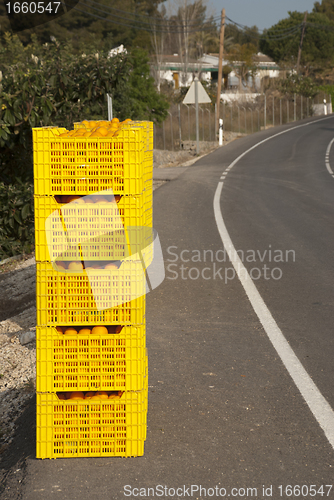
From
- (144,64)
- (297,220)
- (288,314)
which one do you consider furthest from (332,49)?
(288,314)

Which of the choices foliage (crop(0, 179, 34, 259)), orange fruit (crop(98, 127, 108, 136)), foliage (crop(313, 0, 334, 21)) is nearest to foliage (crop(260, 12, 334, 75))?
foliage (crop(313, 0, 334, 21))

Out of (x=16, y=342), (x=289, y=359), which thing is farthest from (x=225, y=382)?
(x=16, y=342)

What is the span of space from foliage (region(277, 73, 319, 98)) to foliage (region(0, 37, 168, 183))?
4485cm

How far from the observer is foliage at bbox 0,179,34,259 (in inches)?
452

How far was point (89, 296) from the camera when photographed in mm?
3715

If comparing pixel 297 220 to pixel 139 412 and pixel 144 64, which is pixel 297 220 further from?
pixel 144 64

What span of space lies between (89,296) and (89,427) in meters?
0.88

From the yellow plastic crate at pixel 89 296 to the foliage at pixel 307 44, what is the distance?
77.7m

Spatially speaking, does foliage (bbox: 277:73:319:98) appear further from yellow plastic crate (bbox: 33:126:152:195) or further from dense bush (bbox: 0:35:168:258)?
yellow plastic crate (bbox: 33:126:152:195)

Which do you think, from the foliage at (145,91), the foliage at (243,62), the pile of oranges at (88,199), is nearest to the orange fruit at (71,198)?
the pile of oranges at (88,199)

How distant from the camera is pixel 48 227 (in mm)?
3680

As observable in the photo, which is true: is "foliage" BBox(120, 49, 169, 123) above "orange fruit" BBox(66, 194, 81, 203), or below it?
above

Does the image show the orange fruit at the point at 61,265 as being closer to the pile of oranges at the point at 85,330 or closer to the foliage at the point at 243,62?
the pile of oranges at the point at 85,330

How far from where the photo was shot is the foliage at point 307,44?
78.6 m
